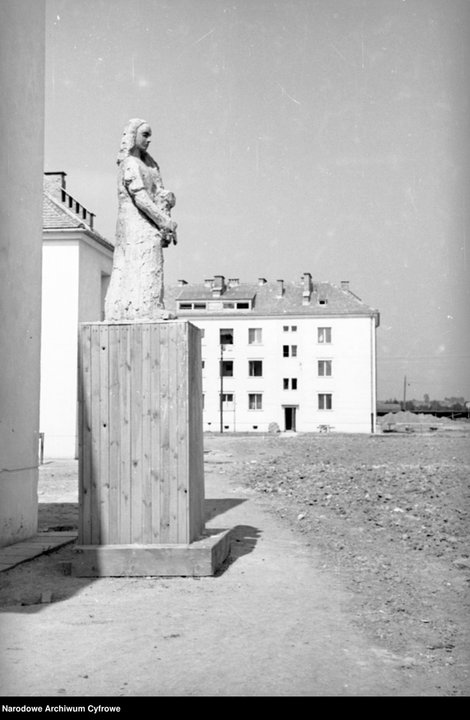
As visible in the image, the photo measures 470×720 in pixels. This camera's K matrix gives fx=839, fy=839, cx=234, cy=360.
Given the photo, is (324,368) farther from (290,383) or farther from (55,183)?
(55,183)

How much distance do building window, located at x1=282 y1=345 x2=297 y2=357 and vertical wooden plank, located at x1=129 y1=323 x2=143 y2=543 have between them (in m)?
51.1

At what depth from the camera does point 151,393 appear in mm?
7426

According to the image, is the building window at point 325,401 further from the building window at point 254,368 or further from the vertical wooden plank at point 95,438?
the vertical wooden plank at point 95,438

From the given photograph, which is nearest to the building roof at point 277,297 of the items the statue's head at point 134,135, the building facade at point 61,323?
the building facade at point 61,323

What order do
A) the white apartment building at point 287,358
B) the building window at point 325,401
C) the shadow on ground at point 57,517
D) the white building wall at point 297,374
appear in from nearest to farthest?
the shadow on ground at point 57,517
the white building wall at point 297,374
the white apartment building at point 287,358
the building window at point 325,401

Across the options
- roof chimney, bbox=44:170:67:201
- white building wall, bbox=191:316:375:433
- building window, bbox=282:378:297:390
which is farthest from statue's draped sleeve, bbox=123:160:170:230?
building window, bbox=282:378:297:390

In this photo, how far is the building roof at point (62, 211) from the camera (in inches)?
980

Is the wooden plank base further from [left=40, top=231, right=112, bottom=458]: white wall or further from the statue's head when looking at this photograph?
[left=40, top=231, right=112, bottom=458]: white wall

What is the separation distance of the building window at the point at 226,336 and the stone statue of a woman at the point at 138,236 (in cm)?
5128

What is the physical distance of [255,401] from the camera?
58.8 meters

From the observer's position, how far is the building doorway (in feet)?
190

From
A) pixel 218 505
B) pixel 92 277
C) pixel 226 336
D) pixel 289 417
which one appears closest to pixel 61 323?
pixel 92 277

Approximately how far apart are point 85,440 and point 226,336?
2060 inches
